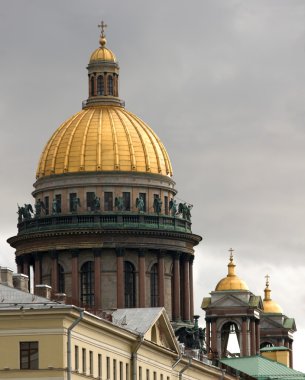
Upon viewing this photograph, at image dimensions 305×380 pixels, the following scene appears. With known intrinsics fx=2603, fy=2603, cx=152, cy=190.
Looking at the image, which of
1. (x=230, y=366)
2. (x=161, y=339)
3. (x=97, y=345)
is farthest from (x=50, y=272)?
(x=97, y=345)

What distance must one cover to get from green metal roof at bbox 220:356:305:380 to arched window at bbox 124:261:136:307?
8.44 m

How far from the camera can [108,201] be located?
637ft

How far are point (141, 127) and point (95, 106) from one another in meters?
4.37

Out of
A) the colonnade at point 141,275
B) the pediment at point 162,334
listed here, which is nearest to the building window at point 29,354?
the pediment at point 162,334

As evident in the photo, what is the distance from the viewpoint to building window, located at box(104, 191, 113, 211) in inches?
7638

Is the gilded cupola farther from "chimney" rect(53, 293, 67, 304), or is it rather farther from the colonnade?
"chimney" rect(53, 293, 67, 304)

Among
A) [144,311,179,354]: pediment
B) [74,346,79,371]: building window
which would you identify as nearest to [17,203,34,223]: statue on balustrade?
[144,311,179,354]: pediment

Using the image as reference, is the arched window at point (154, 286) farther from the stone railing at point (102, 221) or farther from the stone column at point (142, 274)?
the stone railing at point (102, 221)

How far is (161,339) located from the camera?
13925cm

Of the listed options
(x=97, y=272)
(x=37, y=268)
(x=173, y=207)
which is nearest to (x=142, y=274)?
(x=97, y=272)

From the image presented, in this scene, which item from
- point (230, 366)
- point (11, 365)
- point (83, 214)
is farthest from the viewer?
point (83, 214)

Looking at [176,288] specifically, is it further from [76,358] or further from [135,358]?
[76,358]

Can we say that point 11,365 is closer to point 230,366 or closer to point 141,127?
point 230,366

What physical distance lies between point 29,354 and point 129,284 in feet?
266
